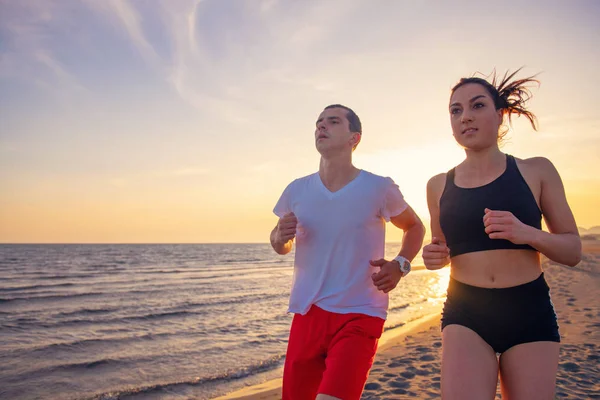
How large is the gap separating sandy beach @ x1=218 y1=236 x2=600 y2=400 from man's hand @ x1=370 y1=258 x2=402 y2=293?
3631 mm

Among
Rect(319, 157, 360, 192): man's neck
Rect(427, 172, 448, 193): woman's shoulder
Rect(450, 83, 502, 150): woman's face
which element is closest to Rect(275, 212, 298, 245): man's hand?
Rect(319, 157, 360, 192): man's neck

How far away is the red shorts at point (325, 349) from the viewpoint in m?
3.40

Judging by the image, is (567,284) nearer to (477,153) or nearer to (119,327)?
(119,327)

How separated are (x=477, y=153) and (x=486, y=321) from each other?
117cm

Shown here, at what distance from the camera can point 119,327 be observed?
47.2 ft

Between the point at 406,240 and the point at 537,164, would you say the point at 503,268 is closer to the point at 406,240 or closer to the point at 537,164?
the point at 537,164

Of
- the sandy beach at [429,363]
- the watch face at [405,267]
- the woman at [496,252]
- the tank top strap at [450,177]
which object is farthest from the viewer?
the sandy beach at [429,363]

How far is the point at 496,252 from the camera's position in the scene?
2.93 m

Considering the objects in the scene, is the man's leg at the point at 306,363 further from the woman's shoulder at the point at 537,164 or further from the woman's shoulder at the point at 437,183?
the woman's shoulder at the point at 537,164

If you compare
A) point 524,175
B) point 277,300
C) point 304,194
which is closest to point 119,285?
point 277,300

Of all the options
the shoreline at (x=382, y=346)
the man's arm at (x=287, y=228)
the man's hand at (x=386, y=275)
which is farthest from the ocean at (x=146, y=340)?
the man's hand at (x=386, y=275)

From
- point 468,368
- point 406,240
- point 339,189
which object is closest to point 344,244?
point 339,189

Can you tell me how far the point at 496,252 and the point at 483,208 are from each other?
297mm

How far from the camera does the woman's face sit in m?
3.18
